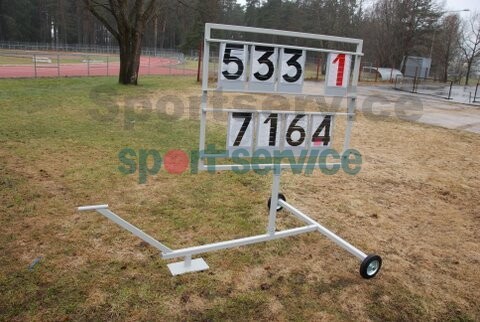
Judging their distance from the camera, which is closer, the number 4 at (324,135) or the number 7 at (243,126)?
the number 7 at (243,126)

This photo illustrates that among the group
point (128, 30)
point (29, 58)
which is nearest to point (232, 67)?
point (128, 30)

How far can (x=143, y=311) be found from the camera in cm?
306

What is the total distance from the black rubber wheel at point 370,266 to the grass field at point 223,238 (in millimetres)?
89

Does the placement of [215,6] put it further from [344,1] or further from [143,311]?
[143,311]

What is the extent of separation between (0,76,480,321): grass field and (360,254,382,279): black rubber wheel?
9 cm

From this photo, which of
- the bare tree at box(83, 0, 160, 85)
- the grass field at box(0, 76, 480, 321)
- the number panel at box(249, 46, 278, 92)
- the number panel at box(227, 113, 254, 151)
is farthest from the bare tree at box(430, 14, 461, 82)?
the number panel at box(227, 113, 254, 151)

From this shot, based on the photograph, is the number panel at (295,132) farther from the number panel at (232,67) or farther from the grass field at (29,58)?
the grass field at (29,58)

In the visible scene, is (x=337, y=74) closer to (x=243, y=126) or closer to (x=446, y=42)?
(x=243, y=126)

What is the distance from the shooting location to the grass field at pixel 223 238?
3.24 meters

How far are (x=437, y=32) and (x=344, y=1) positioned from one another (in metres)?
12.2

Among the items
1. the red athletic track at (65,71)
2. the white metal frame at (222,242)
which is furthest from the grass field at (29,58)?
the white metal frame at (222,242)

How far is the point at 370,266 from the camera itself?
382cm

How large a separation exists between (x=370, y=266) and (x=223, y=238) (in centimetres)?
159

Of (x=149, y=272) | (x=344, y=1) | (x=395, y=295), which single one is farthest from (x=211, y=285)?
(x=344, y=1)
